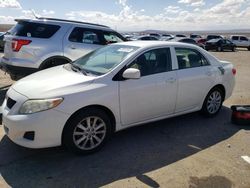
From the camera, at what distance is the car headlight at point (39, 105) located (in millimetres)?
3691

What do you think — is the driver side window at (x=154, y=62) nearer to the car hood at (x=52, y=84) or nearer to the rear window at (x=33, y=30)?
the car hood at (x=52, y=84)

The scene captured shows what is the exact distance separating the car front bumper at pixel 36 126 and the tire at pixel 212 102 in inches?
125

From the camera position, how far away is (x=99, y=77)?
4.18m

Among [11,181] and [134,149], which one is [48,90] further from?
[134,149]

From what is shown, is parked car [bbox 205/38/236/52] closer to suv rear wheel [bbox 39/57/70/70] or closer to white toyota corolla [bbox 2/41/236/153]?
suv rear wheel [bbox 39/57/70/70]

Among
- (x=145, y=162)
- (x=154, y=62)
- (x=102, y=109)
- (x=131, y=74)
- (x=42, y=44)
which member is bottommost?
(x=145, y=162)

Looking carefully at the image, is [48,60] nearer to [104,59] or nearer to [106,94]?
[104,59]

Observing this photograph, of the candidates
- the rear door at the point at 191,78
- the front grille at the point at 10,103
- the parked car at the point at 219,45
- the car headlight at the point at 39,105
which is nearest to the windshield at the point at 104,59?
the car headlight at the point at 39,105

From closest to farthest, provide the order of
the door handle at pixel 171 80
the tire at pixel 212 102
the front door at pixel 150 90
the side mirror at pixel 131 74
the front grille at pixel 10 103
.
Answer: the front grille at pixel 10 103, the side mirror at pixel 131 74, the front door at pixel 150 90, the door handle at pixel 171 80, the tire at pixel 212 102

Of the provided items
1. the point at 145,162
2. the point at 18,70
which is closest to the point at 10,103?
the point at 145,162

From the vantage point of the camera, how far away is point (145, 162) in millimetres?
4020

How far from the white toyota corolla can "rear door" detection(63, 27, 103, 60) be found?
2.30 m

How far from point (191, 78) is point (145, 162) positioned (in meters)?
2.00

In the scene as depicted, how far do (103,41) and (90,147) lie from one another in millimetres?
4524
